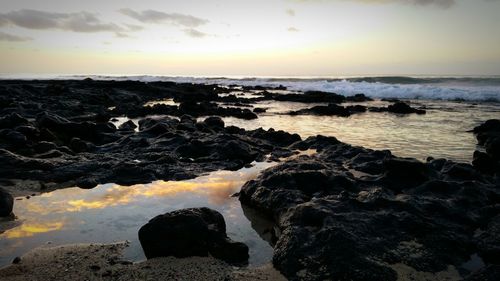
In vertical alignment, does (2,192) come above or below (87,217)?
above

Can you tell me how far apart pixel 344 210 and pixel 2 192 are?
526 centimetres

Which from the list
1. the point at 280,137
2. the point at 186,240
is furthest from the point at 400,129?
the point at 186,240

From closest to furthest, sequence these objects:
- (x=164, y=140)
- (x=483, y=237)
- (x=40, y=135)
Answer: (x=483, y=237) < (x=40, y=135) < (x=164, y=140)

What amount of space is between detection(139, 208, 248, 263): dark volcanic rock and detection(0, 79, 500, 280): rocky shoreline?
0.02 meters

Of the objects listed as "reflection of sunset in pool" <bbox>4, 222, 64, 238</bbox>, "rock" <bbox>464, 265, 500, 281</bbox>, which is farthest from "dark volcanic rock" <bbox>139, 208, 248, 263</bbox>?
"rock" <bbox>464, 265, 500, 281</bbox>

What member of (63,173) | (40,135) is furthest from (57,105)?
(63,173)

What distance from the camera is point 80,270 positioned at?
14.4 ft

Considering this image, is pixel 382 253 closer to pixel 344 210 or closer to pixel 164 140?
pixel 344 210

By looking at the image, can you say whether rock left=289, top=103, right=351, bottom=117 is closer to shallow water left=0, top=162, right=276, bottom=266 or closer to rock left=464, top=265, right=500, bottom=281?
shallow water left=0, top=162, right=276, bottom=266

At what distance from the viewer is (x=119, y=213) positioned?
6430mm

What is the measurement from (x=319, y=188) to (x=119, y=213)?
11.3ft

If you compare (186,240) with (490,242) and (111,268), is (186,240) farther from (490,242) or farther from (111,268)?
(490,242)

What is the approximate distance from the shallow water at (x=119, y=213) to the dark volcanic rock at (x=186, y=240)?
0.66 ft

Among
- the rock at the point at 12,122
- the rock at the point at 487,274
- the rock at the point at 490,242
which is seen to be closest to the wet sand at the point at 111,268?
the rock at the point at 487,274
